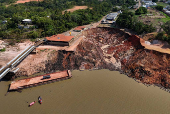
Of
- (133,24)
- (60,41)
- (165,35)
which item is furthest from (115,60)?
(133,24)

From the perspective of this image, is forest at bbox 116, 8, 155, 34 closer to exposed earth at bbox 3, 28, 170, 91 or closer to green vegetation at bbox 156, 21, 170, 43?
green vegetation at bbox 156, 21, 170, 43

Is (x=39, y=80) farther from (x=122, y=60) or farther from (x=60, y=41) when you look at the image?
(x=122, y=60)

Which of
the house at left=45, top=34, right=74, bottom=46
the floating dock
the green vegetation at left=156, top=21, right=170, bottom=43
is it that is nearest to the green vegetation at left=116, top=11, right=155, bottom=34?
the green vegetation at left=156, top=21, right=170, bottom=43

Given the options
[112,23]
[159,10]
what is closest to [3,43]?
[112,23]

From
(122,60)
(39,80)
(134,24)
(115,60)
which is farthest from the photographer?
(134,24)

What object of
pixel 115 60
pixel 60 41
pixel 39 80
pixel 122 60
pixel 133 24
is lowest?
pixel 39 80

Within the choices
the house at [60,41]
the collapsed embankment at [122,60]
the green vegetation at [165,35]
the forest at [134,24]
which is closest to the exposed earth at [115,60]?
the collapsed embankment at [122,60]

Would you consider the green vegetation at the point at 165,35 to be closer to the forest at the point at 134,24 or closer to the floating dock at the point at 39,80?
the forest at the point at 134,24
